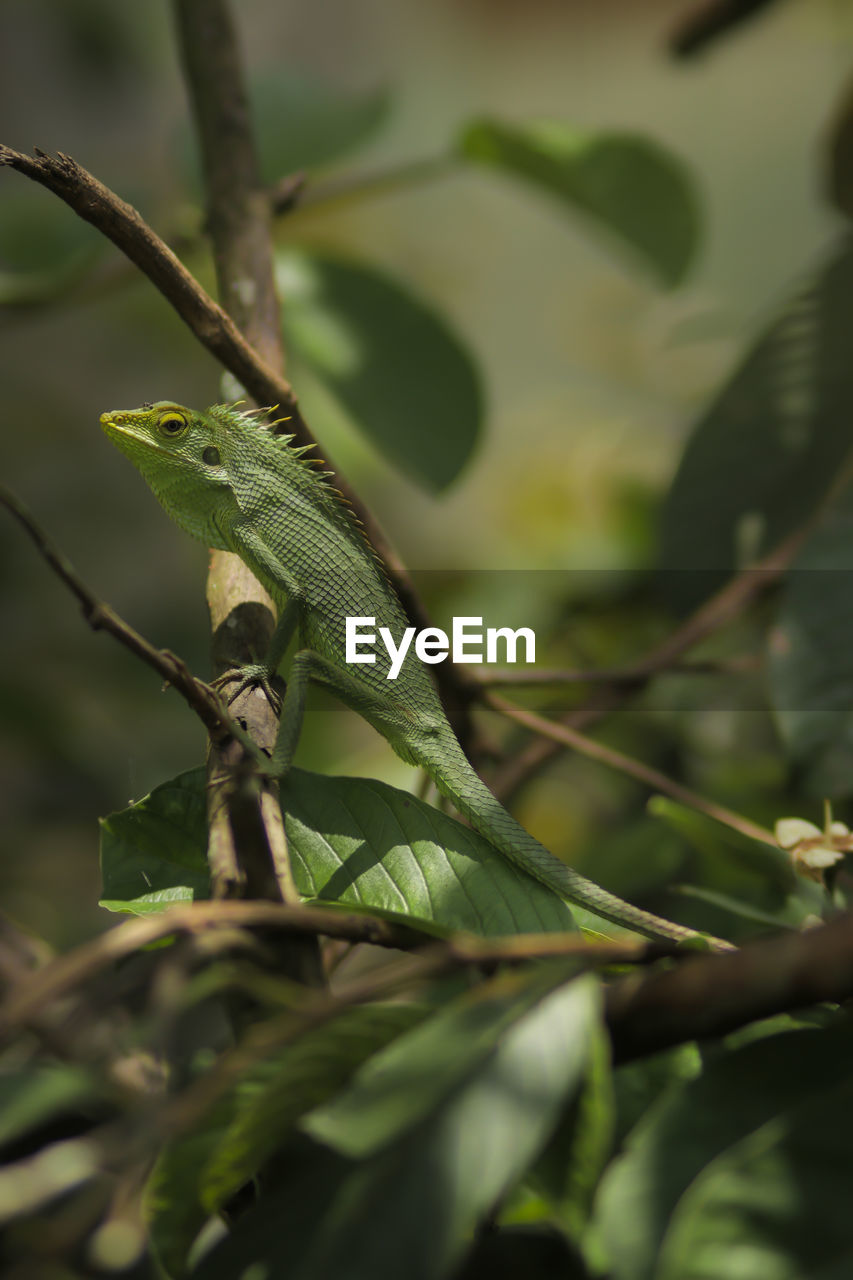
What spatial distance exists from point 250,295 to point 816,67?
4232 millimetres

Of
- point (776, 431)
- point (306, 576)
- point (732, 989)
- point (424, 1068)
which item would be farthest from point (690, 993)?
point (776, 431)

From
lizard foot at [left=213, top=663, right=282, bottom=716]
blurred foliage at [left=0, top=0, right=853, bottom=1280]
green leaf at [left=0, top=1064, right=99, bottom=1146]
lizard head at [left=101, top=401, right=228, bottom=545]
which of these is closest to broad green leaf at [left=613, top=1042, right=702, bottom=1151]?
blurred foliage at [left=0, top=0, right=853, bottom=1280]

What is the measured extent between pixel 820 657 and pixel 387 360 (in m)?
0.73

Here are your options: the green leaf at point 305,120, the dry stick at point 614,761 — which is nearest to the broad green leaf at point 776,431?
the dry stick at point 614,761

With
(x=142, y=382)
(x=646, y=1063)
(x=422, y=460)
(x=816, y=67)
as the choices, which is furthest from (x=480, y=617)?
(x=816, y=67)

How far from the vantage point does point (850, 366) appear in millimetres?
1403

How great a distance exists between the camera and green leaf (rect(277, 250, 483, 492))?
1.35 metres

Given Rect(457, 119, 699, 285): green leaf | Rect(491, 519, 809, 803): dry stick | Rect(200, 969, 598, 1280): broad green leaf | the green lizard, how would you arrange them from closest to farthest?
Rect(200, 969, 598, 1280): broad green leaf → the green lizard → Rect(491, 519, 809, 803): dry stick → Rect(457, 119, 699, 285): green leaf

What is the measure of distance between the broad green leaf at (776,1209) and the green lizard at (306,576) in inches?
12.0

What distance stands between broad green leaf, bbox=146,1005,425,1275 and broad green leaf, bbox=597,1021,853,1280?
134 mm

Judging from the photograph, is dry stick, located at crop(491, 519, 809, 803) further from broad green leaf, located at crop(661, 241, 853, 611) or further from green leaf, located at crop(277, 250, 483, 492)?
green leaf, located at crop(277, 250, 483, 492)

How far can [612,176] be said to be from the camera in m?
1.61

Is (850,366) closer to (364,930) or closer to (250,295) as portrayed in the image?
(250,295)

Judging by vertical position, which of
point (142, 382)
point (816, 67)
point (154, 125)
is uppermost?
point (816, 67)
